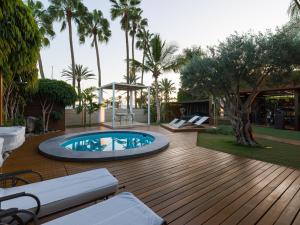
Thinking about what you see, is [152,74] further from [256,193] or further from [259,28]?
[256,193]

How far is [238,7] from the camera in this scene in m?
9.71

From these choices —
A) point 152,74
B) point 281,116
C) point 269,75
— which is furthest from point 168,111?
point 269,75

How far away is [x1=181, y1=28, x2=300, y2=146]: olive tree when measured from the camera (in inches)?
240

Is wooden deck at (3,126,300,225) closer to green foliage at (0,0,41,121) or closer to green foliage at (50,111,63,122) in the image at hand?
green foliage at (0,0,41,121)

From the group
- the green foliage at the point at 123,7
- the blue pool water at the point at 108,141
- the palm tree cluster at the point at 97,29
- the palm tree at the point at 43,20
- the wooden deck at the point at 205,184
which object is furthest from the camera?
the green foliage at the point at 123,7

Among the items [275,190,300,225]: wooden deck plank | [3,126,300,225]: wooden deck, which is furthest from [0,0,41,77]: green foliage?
[275,190,300,225]: wooden deck plank

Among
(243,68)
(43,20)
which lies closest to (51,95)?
(43,20)

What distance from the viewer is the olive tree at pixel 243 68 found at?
6.11 meters

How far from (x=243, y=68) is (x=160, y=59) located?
9793 millimetres

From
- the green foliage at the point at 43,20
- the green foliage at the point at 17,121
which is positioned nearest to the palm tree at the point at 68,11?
the green foliage at the point at 43,20

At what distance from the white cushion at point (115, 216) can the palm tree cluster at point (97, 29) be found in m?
12.3

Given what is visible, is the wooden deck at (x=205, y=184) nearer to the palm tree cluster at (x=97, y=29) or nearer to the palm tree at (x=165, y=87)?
the palm tree cluster at (x=97, y=29)

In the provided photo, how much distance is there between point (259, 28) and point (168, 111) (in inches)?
455

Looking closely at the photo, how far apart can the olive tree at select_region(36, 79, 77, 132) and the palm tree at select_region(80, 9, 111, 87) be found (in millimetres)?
9555
